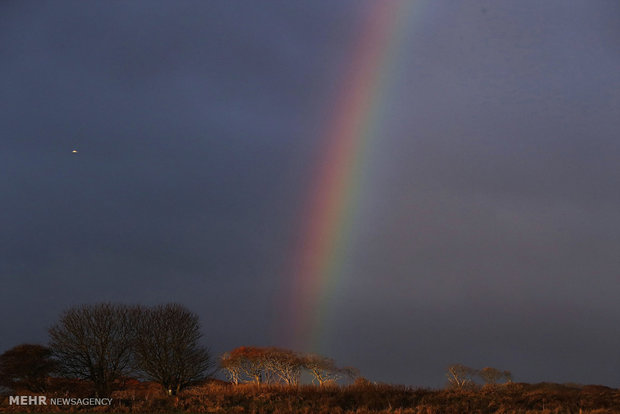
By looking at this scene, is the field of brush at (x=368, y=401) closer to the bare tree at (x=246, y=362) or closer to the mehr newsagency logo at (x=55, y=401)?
the mehr newsagency logo at (x=55, y=401)

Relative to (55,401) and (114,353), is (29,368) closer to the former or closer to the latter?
(114,353)

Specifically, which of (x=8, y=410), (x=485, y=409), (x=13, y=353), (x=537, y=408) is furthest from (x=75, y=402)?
(x=13, y=353)

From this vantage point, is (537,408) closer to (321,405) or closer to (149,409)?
(321,405)

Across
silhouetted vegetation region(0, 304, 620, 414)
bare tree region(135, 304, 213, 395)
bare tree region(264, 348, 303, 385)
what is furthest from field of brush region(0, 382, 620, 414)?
bare tree region(264, 348, 303, 385)

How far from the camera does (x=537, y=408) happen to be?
110 ft

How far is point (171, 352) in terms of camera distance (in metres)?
61.9

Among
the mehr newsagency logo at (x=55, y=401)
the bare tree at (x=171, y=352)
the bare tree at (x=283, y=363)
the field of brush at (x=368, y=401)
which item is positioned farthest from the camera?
the bare tree at (x=283, y=363)

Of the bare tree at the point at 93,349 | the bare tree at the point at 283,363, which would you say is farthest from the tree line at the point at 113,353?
the bare tree at the point at 283,363

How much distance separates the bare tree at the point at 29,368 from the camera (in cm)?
6575

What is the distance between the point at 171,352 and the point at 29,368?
57.2ft

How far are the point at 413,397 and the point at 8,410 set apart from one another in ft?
75.2

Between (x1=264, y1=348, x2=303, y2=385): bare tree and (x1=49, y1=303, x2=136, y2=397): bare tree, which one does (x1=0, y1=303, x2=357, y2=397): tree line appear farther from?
(x1=264, y1=348, x2=303, y2=385): bare tree

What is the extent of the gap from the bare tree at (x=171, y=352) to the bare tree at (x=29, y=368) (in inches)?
421

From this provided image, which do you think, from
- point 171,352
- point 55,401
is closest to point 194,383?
point 171,352
